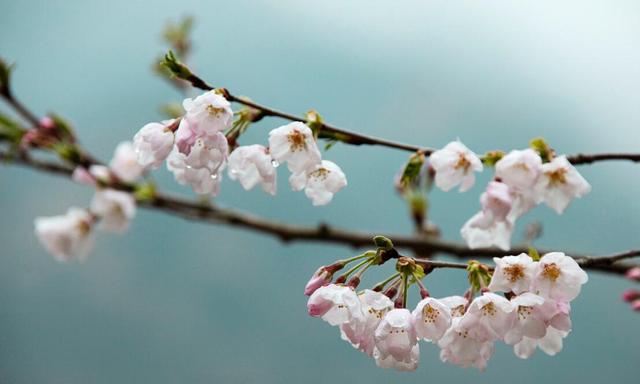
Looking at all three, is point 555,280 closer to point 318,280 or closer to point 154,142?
point 318,280

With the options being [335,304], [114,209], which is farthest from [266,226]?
[335,304]

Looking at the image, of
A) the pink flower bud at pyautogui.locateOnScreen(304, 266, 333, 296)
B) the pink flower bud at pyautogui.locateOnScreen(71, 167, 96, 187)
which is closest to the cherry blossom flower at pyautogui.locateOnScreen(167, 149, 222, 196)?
the pink flower bud at pyautogui.locateOnScreen(304, 266, 333, 296)

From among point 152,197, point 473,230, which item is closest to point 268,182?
point 473,230

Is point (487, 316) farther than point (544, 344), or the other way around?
point (544, 344)

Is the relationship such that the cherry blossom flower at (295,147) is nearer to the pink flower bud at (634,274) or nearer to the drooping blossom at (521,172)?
the drooping blossom at (521,172)

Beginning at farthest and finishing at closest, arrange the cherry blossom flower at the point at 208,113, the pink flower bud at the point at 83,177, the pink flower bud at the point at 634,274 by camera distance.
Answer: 1. the pink flower bud at the point at 83,177
2. the pink flower bud at the point at 634,274
3. the cherry blossom flower at the point at 208,113

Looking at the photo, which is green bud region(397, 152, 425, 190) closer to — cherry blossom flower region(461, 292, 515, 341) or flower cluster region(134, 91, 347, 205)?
flower cluster region(134, 91, 347, 205)

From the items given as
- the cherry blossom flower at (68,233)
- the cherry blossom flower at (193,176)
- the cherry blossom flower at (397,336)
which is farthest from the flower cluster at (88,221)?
the cherry blossom flower at (397,336)

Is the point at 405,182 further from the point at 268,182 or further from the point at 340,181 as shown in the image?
the point at 268,182
